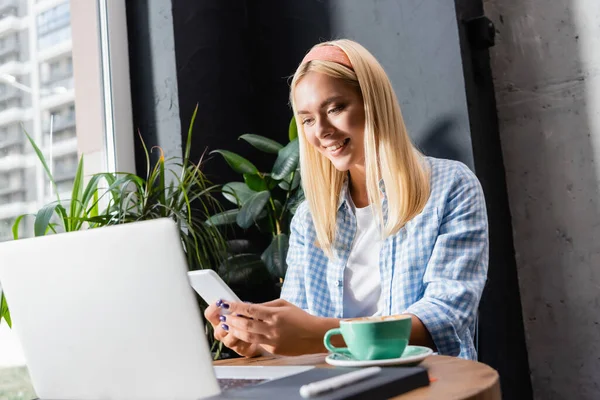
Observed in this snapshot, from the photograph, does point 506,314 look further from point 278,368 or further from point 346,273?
point 278,368

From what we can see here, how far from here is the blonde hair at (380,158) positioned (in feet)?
5.17

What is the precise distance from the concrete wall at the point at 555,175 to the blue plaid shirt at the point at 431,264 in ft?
2.05

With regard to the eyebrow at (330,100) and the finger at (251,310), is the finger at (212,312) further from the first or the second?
the eyebrow at (330,100)

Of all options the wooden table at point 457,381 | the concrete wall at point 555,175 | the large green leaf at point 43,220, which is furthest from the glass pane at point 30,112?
the concrete wall at point 555,175

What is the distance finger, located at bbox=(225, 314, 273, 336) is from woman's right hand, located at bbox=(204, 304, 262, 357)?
0.06m

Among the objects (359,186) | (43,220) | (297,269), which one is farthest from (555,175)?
(43,220)

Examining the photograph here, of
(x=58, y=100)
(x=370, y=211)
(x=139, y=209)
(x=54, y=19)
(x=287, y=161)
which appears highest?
(x=54, y=19)

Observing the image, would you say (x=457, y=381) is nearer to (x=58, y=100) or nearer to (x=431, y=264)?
(x=431, y=264)

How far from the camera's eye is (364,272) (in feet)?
5.37

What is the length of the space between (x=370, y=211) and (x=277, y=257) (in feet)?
1.68

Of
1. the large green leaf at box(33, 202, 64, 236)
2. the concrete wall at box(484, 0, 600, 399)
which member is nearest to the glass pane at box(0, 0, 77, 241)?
the large green leaf at box(33, 202, 64, 236)

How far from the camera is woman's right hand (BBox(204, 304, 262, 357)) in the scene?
1.13 m

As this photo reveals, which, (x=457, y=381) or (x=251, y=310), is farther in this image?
(x=251, y=310)

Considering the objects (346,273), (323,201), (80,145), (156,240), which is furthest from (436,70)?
(156,240)
